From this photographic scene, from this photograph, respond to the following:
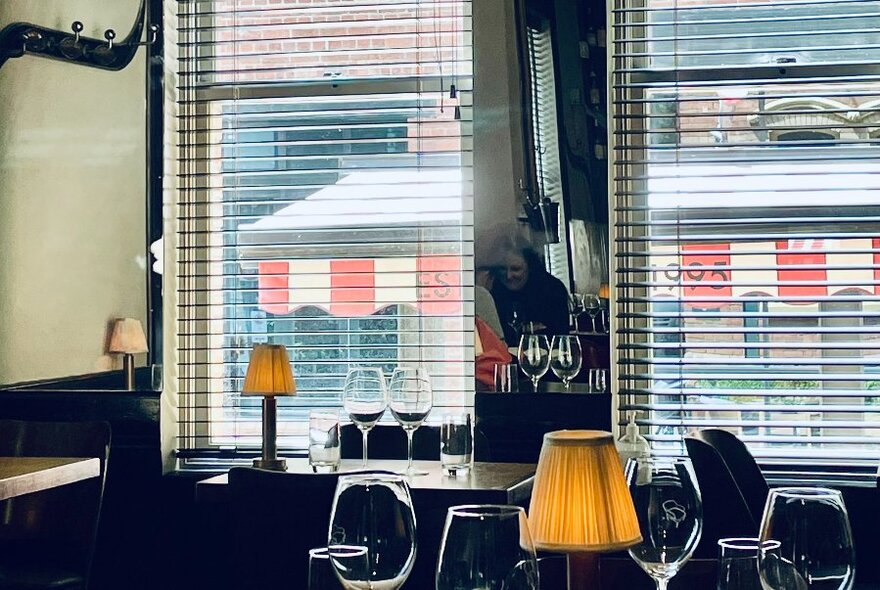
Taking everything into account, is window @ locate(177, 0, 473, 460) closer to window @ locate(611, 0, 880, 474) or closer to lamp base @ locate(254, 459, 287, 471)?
window @ locate(611, 0, 880, 474)

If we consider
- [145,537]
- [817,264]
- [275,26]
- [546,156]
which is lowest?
[145,537]

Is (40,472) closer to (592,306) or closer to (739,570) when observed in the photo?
(592,306)

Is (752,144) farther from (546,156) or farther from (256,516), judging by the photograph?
(256,516)

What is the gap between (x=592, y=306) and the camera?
3.98 m

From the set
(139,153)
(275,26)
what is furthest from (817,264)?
(139,153)

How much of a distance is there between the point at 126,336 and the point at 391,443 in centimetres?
108

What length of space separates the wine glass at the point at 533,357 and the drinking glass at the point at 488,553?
289cm

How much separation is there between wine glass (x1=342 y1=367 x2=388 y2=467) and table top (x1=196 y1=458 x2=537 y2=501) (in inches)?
6.2

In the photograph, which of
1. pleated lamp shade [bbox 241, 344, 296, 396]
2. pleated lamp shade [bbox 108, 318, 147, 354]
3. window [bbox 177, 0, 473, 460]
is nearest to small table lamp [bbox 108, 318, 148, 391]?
pleated lamp shade [bbox 108, 318, 147, 354]

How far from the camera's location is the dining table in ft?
8.17

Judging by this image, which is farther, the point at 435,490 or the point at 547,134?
the point at 547,134

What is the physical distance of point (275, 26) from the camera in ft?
14.3

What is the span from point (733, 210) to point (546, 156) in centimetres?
67

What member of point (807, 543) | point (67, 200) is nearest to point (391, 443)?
point (67, 200)
